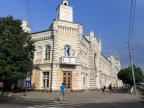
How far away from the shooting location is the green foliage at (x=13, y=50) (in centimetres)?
2989

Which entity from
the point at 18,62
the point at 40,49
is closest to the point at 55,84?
the point at 40,49

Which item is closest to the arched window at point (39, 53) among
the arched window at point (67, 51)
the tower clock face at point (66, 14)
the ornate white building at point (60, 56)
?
the ornate white building at point (60, 56)

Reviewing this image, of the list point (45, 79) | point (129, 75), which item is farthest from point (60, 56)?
point (129, 75)

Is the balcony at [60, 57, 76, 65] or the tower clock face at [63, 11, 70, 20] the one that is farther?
the tower clock face at [63, 11, 70, 20]

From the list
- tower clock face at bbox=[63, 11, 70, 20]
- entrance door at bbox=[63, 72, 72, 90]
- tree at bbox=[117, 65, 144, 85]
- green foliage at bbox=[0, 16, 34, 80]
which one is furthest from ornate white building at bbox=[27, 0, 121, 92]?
tree at bbox=[117, 65, 144, 85]

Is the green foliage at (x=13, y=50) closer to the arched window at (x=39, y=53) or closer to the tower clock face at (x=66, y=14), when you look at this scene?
the arched window at (x=39, y=53)

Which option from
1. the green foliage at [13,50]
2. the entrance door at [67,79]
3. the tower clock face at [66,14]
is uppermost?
the tower clock face at [66,14]

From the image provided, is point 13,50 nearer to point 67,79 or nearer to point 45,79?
point 45,79

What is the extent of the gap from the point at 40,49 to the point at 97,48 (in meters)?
18.1

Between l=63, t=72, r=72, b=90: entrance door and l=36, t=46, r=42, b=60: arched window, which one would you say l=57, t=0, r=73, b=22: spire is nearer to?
l=36, t=46, r=42, b=60: arched window

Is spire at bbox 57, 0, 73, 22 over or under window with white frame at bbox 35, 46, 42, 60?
over

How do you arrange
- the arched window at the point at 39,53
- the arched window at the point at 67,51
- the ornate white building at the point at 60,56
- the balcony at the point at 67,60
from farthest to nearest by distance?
the arched window at the point at 39,53 < the arched window at the point at 67,51 < the ornate white building at the point at 60,56 < the balcony at the point at 67,60

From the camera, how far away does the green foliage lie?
29891 mm

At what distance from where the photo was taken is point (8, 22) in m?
32.3
